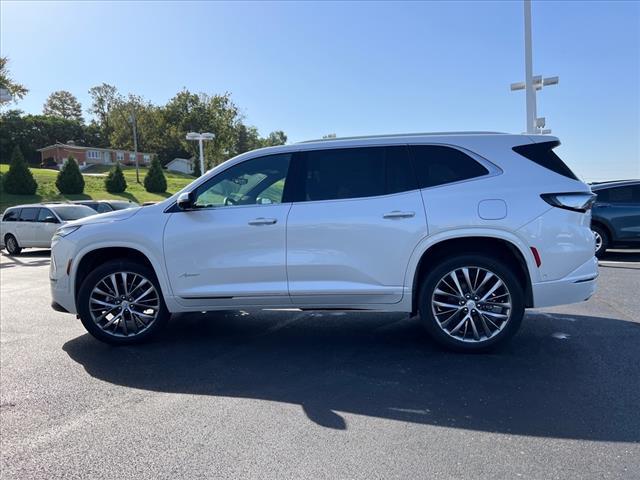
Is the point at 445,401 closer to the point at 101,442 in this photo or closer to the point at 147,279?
the point at 101,442

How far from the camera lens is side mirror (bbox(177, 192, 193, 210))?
16.1 feet

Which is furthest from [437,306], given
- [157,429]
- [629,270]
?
[629,270]

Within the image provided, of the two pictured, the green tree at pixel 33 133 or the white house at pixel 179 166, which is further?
the white house at pixel 179 166

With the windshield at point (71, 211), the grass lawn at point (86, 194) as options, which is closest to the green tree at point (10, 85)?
the grass lawn at point (86, 194)

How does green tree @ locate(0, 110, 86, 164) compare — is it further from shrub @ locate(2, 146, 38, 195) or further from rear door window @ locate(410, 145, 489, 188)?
rear door window @ locate(410, 145, 489, 188)

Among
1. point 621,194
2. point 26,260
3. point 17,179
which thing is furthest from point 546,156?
point 17,179

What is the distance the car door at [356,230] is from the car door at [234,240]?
184 millimetres

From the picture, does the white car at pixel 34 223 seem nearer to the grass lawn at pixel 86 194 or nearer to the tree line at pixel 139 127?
the grass lawn at pixel 86 194

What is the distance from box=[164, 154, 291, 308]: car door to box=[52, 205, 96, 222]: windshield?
13.4 m

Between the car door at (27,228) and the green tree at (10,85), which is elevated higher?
the green tree at (10,85)

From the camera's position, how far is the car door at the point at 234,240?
4789mm

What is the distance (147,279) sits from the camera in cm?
511

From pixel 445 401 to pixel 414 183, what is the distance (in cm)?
197

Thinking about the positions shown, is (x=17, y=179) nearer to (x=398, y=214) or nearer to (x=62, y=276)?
(x=62, y=276)
